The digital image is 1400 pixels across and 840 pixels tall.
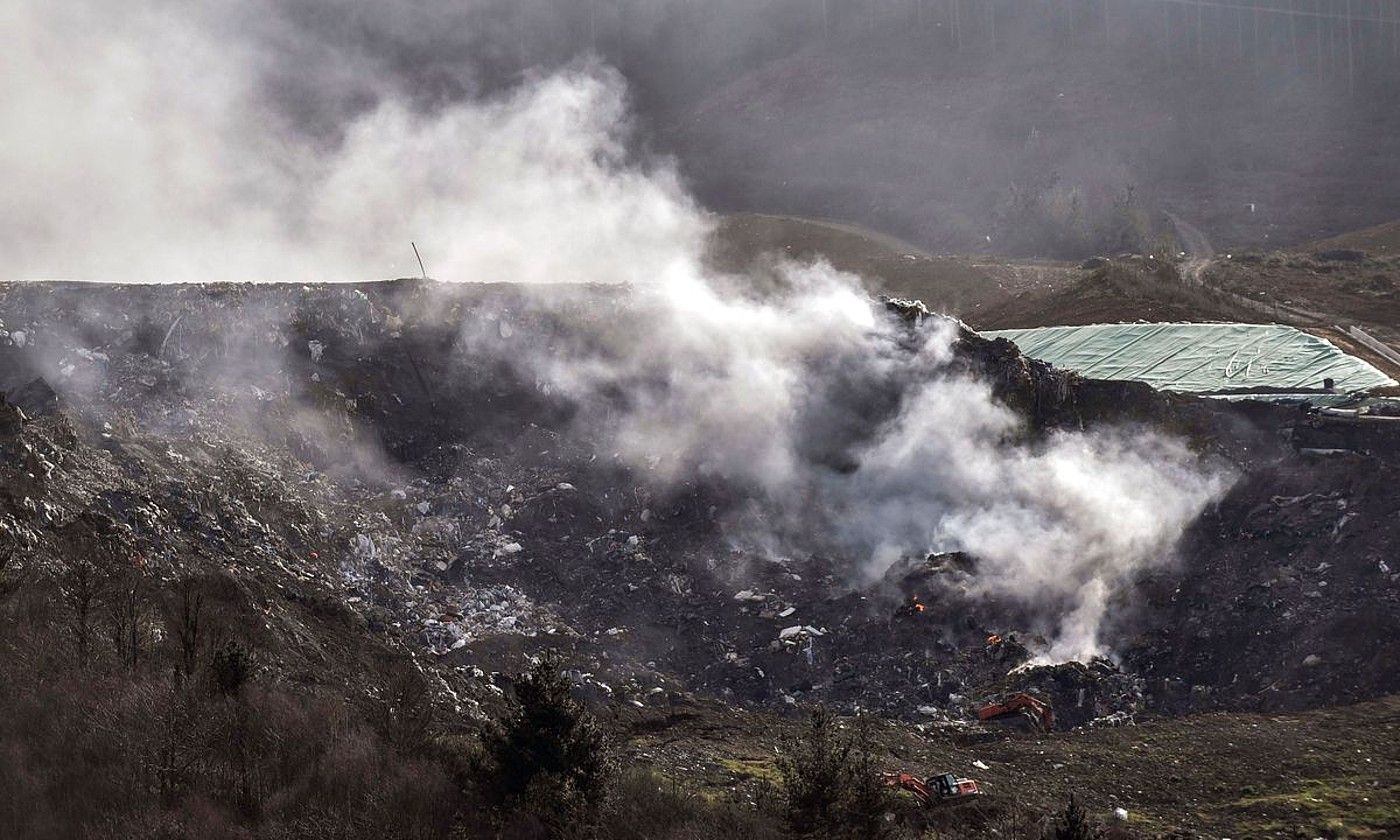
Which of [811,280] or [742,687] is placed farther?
[811,280]

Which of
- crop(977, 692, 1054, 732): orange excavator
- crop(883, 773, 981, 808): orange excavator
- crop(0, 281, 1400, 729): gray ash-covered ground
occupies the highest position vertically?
crop(0, 281, 1400, 729): gray ash-covered ground

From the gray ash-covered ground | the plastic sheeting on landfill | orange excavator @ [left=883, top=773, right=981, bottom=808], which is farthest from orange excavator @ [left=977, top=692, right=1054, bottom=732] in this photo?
the plastic sheeting on landfill

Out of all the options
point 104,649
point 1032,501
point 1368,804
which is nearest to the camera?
point 1368,804

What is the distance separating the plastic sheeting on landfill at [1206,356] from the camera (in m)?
31.9

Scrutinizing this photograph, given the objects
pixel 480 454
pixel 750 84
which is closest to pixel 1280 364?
pixel 480 454

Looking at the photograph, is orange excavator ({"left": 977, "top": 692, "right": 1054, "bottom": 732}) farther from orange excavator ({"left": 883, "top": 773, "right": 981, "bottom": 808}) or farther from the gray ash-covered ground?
orange excavator ({"left": 883, "top": 773, "right": 981, "bottom": 808})

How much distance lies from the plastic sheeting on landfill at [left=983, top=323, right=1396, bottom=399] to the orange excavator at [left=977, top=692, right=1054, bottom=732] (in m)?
12.8

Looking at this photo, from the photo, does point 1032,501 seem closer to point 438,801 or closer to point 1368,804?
point 1368,804

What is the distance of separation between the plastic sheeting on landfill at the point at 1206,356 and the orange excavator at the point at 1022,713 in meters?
12.8

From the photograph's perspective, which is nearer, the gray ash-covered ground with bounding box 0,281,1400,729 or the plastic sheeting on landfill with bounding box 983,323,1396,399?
the gray ash-covered ground with bounding box 0,281,1400,729

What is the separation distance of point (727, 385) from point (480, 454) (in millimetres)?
6884

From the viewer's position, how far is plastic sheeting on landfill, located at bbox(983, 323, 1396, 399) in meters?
31.9

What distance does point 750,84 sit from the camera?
10244 centimetres

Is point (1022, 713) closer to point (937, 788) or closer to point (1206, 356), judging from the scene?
point (937, 788)
